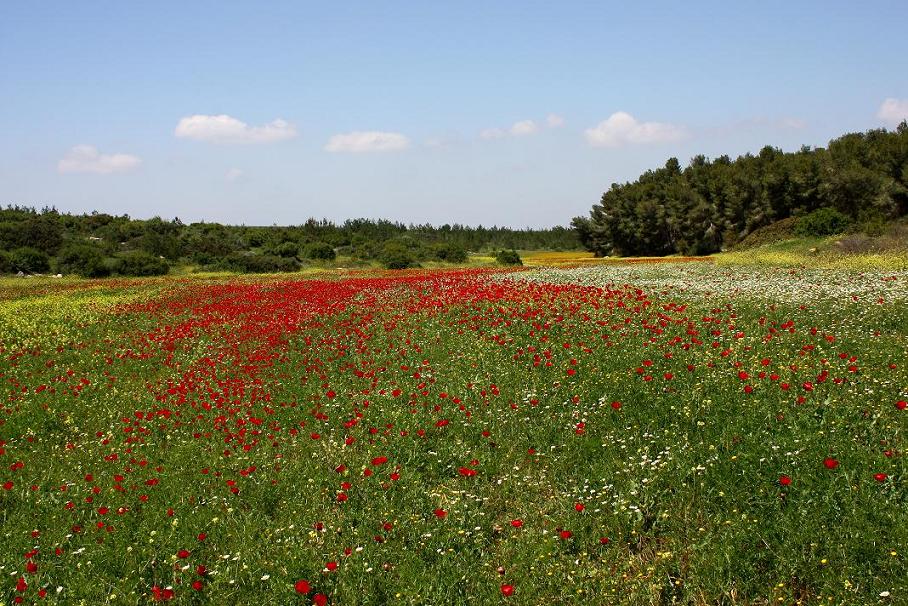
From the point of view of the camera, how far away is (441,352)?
12.3m

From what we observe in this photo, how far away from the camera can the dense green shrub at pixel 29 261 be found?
168 ft

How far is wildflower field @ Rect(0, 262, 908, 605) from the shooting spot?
5043 mm

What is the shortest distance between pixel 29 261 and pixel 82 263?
5187 mm

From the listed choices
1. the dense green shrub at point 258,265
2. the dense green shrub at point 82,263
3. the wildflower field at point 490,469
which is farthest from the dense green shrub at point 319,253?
the wildflower field at point 490,469

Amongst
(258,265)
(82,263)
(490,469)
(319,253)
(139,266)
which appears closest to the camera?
(490,469)

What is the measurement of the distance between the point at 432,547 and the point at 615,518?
186cm

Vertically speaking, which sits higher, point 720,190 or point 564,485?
point 720,190

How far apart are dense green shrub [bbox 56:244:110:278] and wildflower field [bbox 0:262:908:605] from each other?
42.7 m

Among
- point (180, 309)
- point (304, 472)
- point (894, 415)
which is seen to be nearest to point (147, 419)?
point (304, 472)

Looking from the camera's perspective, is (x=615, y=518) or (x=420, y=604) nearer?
(x=420, y=604)

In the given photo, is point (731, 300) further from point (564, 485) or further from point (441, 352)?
point (564, 485)

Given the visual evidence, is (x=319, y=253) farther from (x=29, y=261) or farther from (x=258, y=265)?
(x=29, y=261)

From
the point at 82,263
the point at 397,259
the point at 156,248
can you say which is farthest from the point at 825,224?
the point at 156,248

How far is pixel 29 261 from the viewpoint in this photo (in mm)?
52125
